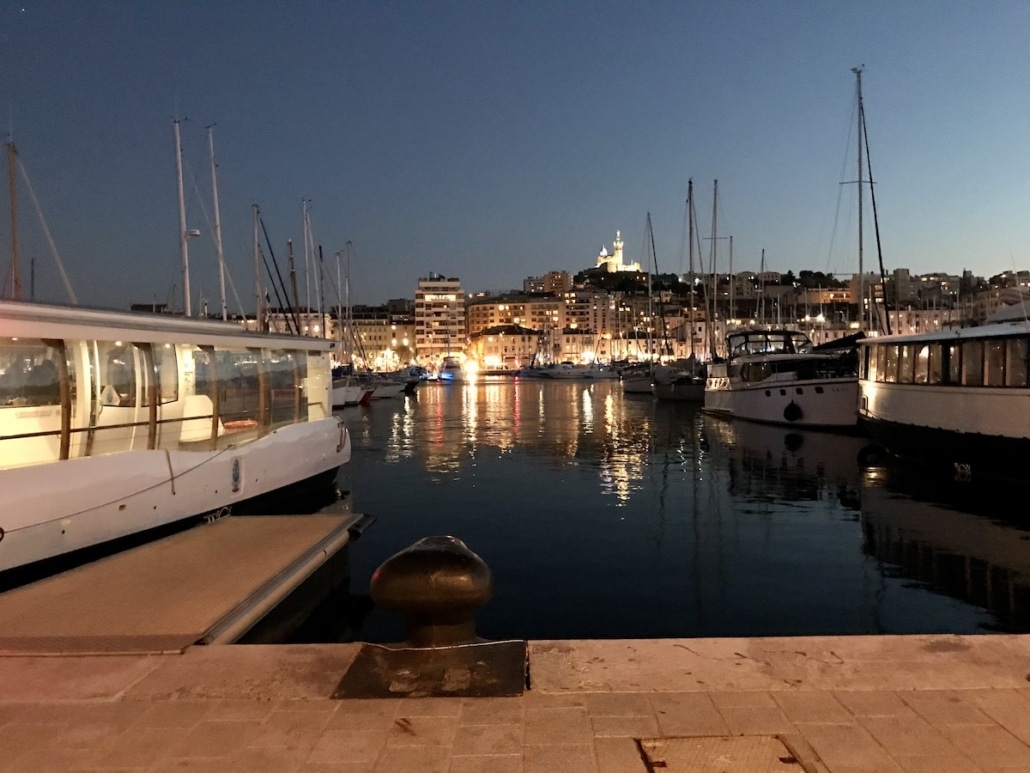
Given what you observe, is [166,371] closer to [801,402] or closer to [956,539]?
[956,539]

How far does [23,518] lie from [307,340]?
910 centimetres

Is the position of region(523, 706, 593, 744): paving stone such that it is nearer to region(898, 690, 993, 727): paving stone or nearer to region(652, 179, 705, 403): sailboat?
region(898, 690, 993, 727): paving stone

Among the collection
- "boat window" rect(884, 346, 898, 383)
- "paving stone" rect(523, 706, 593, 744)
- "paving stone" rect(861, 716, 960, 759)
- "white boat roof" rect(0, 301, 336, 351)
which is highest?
"white boat roof" rect(0, 301, 336, 351)

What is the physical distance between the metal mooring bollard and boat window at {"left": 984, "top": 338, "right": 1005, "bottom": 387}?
1685 centimetres

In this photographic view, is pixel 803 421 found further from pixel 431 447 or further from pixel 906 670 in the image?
pixel 906 670

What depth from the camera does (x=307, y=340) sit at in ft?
58.8

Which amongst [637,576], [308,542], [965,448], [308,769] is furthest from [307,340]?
[965,448]

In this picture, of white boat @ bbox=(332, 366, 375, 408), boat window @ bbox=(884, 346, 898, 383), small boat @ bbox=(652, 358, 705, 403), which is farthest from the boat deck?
small boat @ bbox=(652, 358, 705, 403)

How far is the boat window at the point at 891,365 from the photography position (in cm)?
2377

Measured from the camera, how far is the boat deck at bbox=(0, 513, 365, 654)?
21.3ft

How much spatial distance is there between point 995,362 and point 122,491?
60.5 feet

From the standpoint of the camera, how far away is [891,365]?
2409 cm

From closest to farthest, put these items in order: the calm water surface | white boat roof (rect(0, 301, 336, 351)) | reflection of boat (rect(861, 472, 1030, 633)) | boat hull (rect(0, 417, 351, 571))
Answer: boat hull (rect(0, 417, 351, 571)), white boat roof (rect(0, 301, 336, 351)), the calm water surface, reflection of boat (rect(861, 472, 1030, 633))

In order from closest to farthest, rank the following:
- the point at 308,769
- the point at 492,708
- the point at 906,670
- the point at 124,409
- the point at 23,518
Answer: the point at 308,769, the point at 492,708, the point at 906,670, the point at 23,518, the point at 124,409
